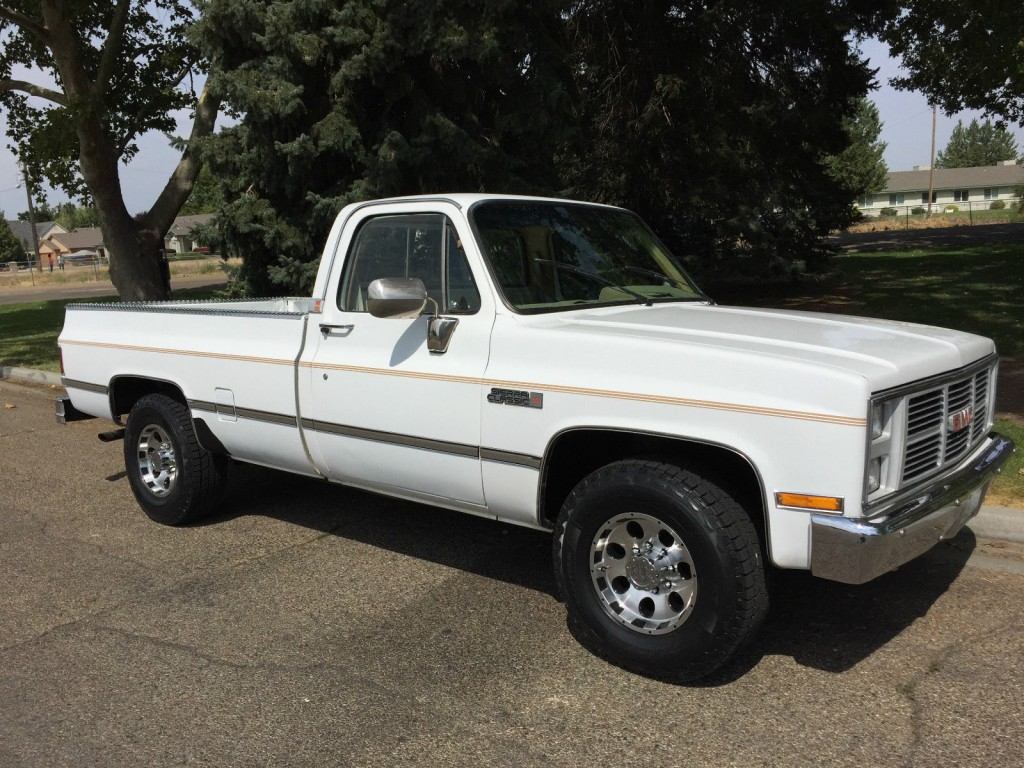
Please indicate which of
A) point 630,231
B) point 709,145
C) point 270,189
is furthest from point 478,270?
point 709,145

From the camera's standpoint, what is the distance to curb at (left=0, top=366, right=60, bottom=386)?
11.8 m

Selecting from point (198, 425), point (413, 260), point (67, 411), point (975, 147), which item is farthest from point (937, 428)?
point (975, 147)

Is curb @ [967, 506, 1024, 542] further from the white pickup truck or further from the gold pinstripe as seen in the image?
the gold pinstripe

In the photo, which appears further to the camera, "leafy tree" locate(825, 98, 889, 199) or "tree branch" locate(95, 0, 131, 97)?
"leafy tree" locate(825, 98, 889, 199)

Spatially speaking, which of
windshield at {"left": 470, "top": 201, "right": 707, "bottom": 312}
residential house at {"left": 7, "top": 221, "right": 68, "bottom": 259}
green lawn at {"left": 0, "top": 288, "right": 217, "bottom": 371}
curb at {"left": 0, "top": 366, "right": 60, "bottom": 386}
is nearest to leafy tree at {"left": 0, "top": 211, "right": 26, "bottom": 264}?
residential house at {"left": 7, "top": 221, "right": 68, "bottom": 259}

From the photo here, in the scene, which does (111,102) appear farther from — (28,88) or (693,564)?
(693,564)

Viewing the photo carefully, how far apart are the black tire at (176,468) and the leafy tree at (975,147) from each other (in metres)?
143

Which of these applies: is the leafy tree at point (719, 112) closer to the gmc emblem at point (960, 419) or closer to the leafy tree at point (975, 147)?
the gmc emblem at point (960, 419)

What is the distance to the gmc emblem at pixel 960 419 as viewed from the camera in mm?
3718

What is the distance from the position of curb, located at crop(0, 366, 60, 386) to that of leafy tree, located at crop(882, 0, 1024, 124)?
12587mm

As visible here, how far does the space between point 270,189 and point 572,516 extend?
26.3ft

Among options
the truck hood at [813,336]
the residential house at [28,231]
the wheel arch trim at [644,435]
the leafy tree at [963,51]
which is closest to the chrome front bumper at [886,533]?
the wheel arch trim at [644,435]

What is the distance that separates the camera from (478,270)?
4.21 meters

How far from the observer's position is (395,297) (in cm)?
→ 397
